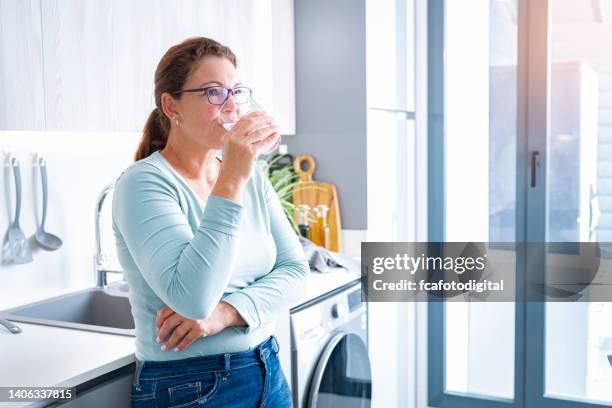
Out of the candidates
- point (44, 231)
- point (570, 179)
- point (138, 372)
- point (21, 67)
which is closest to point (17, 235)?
point (44, 231)

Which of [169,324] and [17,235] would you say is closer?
[169,324]

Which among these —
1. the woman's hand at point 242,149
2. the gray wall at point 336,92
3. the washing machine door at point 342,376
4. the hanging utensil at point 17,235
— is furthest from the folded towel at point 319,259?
the woman's hand at point 242,149

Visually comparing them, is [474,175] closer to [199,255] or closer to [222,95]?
[222,95]

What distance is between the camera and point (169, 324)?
1.33m

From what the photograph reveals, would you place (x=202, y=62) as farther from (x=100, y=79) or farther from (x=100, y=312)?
(x=100, y=312)

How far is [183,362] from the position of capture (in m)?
1.38

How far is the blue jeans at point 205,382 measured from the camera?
1376 millimetres

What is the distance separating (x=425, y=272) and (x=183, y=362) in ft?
7.22

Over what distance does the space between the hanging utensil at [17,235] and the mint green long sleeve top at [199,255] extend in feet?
2.33

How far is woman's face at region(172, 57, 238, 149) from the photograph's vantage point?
1.42 meters

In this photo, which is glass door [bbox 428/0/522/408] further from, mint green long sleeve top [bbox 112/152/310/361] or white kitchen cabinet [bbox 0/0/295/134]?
mint green long sleeve top [bbox 112/152/310/361]

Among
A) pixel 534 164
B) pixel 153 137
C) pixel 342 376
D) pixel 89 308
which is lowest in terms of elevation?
pixel 342 376

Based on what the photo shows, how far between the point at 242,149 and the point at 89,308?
1.11 metres

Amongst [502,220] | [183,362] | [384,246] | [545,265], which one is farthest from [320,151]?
[183,362]
